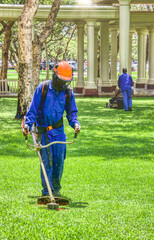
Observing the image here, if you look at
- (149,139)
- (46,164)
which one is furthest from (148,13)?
(46,164)

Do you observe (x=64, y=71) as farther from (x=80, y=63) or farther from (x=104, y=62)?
(x=80, y=63)

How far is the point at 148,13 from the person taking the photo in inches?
1171

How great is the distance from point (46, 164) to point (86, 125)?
9595 mm

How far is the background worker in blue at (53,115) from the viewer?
6.82 meters

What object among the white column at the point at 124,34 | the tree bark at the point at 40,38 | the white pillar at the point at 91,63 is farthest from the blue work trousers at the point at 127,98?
the white pillar at the point at 91,63

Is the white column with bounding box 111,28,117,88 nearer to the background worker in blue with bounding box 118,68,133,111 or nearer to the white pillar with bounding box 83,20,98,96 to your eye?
the white pillar with bounding box 83,20,98,96

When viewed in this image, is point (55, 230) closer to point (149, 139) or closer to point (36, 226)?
point (36, 226)

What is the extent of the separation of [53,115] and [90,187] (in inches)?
72.4

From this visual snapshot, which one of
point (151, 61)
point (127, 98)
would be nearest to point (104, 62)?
point (151, 61)

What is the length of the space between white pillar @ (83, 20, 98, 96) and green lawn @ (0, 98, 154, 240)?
11319 millimetres

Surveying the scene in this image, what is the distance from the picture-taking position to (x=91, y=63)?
2802 centimetres

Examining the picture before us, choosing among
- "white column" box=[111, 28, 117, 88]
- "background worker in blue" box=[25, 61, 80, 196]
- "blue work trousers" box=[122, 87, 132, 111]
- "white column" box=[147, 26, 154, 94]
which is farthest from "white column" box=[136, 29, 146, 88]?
"background worker in blue" box=[25, 61, 80, 196]

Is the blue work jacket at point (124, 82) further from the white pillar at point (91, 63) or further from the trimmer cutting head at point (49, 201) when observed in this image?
the trimmer cutting head at point (49, 201)

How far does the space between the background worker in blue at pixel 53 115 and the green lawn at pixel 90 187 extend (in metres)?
0.59
